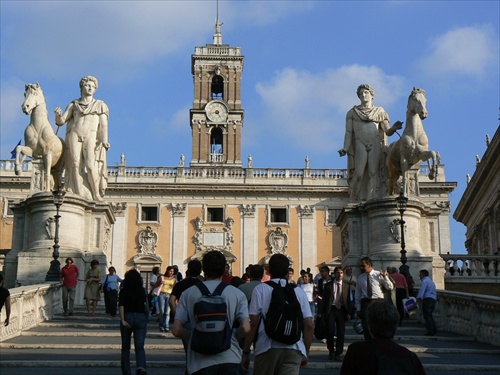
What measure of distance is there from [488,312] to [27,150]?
12.9 m

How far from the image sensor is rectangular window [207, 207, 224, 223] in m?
58.4

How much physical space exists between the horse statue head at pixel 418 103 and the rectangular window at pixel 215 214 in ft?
123

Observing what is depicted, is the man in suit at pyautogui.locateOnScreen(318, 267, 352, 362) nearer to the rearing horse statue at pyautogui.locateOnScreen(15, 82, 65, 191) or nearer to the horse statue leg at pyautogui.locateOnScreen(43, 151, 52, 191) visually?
the horse statue leg at pyautogui.locateOnScreen(43, 151, 52, 191)

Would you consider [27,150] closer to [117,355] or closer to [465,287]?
[117,355]

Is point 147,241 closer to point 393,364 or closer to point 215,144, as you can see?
point 215,144

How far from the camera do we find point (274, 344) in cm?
→ 722

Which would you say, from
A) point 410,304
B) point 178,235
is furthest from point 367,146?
point 178,235

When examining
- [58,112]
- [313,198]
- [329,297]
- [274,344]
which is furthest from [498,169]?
[274,344]

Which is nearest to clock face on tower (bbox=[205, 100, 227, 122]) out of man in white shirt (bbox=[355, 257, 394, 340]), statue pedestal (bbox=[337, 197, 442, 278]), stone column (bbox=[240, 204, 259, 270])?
stone column (bbox=[240, 204, 259, 270])

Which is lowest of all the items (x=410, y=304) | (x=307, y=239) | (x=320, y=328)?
(x=320, y=328)

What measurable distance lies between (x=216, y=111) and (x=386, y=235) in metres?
49.8

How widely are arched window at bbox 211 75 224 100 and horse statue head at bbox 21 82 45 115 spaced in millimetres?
49755

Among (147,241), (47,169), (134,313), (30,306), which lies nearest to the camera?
(134,313)

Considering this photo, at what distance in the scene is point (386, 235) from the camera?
68.8 feet
